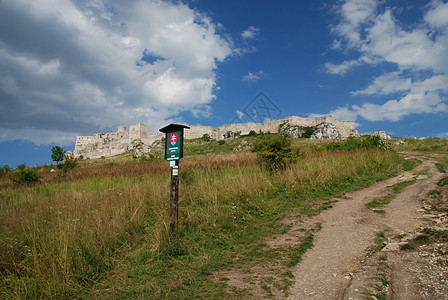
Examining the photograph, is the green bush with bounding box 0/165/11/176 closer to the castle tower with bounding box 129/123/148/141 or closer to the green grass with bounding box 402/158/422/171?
the green grass with bounding box 402/158/422/171

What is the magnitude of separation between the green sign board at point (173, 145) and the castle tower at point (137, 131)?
79157mm

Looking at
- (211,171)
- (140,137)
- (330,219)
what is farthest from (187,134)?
(330,219)

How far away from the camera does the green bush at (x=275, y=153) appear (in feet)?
30.5

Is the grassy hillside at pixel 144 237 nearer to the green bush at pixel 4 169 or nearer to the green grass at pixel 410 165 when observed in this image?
the green grass at pixel 410 165

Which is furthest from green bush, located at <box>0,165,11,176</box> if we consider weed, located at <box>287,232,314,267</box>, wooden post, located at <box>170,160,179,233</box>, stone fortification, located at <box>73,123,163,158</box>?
stone fortification, located at <box>73,123,163,158</box>

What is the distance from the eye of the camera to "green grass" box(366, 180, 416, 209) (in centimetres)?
565

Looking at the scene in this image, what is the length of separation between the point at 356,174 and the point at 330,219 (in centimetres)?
514

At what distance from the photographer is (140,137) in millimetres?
77812

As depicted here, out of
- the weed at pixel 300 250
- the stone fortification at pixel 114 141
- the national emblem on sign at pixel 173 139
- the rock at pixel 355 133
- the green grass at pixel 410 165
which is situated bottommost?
the weed at pixel 300 250

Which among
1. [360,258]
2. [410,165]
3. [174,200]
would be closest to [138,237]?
[174,200]

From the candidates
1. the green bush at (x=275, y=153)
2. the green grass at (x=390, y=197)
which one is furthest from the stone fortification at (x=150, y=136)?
the green grass at (x=390, y=197)

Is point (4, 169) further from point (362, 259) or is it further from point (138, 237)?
point (362, 259)

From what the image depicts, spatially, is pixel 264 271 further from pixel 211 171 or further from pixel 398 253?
pixel 211 171

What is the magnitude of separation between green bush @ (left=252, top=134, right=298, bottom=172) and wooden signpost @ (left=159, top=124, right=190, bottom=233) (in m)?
5.86
